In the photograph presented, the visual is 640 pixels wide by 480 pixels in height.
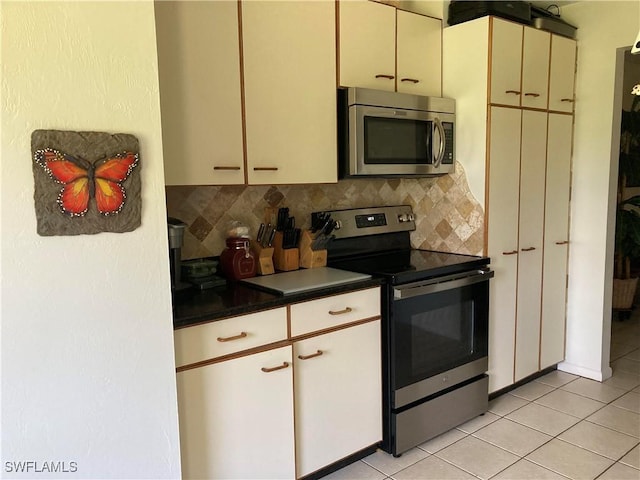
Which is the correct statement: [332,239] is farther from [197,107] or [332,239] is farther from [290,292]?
[197,107]

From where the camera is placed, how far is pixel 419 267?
101 inches

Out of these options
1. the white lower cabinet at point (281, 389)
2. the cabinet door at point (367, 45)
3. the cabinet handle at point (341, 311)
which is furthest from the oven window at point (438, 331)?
the cabinet door at point (367, 45)

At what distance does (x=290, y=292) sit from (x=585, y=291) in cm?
224

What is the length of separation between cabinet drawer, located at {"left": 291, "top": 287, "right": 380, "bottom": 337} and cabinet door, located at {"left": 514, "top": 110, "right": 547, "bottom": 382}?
3.88ft

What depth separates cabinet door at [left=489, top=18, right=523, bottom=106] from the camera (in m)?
2.72

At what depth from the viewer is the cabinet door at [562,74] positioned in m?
3.08

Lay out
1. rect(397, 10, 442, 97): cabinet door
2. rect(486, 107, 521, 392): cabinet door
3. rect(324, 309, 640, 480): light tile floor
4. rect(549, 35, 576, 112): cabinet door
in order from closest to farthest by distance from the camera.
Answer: rect(324, 309, 640, 480): light tile floor < rect(397, 10, 442, 97): cabinet door < rect(486, 107, 521, 392): cabinet door < rect(549, 35, 576, 112): cabinet door

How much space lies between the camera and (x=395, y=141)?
2.63 metres

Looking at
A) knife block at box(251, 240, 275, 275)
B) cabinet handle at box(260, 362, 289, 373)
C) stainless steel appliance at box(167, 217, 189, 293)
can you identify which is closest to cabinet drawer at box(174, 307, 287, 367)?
cabinet handle at box(260, 362, 289, 373)

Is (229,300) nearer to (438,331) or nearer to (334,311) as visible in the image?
(334,311)

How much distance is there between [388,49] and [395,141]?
47 cm

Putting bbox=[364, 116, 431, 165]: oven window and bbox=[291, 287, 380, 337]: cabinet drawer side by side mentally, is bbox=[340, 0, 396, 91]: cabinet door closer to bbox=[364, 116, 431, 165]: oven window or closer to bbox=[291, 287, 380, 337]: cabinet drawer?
bbox=[364, 116, 431, 165]: oven window

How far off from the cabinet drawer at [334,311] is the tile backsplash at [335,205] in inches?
24.6

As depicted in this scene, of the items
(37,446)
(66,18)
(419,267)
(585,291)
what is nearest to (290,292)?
(419,267)
